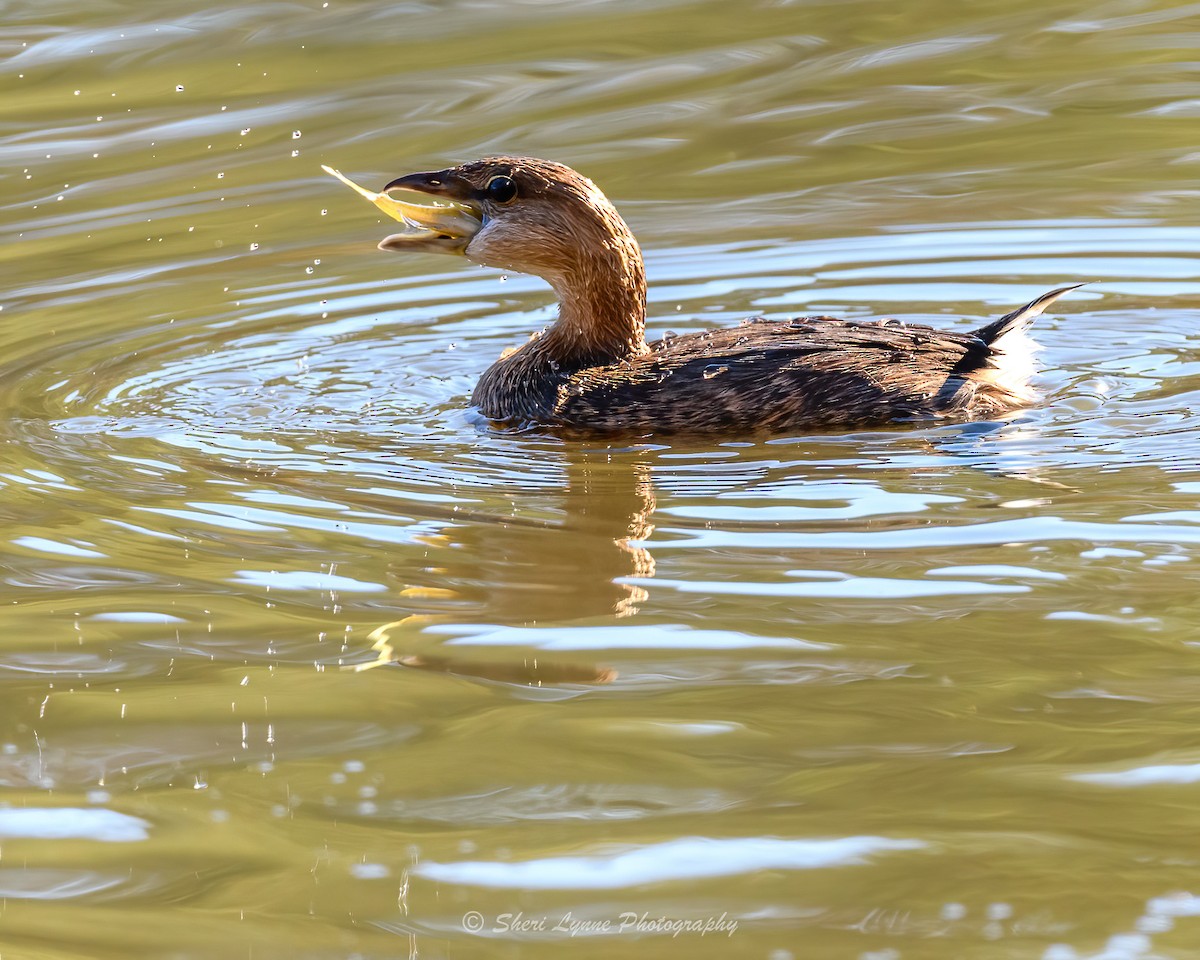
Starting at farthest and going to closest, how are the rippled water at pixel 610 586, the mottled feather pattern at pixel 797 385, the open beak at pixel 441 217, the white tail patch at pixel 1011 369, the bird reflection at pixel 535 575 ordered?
the open beak at pixel 441 217
the white tail patch at pixel 1011 369
the mottled feather pattern at pixel 797 385
the bird reflection at pixel 535 575
the rippled water at pixel 610 586

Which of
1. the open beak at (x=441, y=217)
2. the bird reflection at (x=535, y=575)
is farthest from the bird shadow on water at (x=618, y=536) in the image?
the open beak at (x=441, y=217)

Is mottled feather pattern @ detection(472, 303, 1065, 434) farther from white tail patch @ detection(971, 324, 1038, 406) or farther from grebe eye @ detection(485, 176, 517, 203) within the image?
grebe eye @ detection(485, 176, 517, 203)

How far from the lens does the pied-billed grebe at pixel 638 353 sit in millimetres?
5961

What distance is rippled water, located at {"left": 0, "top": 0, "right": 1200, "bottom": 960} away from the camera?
2920mm

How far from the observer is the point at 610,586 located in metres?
4.42

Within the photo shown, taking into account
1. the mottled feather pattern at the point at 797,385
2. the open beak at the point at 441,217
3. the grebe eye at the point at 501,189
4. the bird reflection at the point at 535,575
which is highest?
the grebe eye at the point at 501,189

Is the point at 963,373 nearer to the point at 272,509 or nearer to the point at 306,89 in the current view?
the point at 272,509

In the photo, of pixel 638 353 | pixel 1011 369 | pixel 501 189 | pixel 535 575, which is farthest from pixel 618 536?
pixel 501 189

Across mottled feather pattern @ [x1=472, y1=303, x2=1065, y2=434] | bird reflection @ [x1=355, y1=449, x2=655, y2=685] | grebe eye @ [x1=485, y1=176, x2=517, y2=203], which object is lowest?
bird reflection @ [x1=355, y1=449, x2=655, y2=685]

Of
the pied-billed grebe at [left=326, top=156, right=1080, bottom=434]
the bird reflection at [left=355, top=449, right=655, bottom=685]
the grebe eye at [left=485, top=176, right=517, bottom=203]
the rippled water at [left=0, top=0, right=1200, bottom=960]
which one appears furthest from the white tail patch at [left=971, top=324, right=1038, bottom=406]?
the grebe eye at [left=485, top=176, right=517, bottom=203]

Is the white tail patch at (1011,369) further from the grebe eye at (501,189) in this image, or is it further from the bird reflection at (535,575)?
the grebe eye at (501,189)

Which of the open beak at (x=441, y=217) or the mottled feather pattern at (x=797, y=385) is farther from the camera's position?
the open beak at (x=441, y=217)

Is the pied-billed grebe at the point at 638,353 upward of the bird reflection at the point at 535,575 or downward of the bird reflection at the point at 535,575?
upward

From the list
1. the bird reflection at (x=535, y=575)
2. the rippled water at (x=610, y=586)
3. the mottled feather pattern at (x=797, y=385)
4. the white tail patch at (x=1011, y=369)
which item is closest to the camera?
the rippled water at (x=610, y=586)
